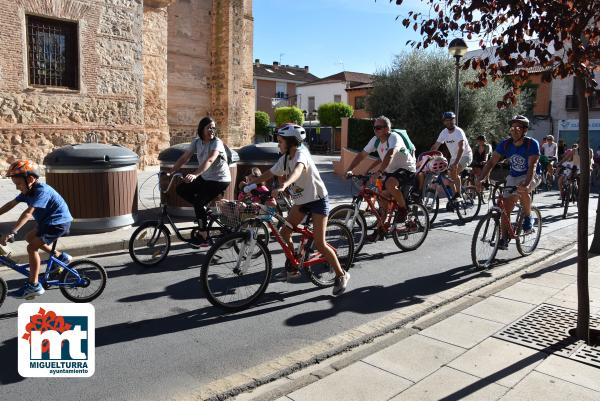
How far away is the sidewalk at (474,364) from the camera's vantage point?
10.9 ft

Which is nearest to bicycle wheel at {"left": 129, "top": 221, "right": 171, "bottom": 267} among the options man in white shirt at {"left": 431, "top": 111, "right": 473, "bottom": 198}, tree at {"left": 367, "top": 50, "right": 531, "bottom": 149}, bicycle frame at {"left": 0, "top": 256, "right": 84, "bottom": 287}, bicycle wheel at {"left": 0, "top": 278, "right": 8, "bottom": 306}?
bicycle frame at {"left": 0, "top": 256, "right": 84, "bottom": 287}

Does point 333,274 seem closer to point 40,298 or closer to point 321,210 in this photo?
point 321,210

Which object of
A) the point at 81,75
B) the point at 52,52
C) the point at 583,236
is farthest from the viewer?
the point at 81,75

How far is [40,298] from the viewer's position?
5051 millimetres

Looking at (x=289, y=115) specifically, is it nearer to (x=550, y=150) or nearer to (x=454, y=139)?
(x=550, y=150)

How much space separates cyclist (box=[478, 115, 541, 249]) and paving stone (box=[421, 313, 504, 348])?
2351 mm

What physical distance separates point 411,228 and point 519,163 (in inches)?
69.1

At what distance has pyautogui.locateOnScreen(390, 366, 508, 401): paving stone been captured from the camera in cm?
328

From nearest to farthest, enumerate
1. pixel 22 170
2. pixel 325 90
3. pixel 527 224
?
pixel 22 170, pixel 527 224, pixel 325 90

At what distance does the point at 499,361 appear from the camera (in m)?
3.82

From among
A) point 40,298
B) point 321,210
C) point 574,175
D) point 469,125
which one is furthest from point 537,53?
point 469,125

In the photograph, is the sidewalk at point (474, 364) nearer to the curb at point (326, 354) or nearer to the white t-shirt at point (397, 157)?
the curb at point (326, 354)

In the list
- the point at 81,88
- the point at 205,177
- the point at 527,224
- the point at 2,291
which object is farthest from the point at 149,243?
the point at 81,88

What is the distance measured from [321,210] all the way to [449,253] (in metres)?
3.23
